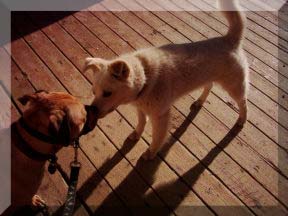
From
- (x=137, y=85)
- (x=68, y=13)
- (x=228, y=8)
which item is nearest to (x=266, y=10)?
(x=228, y=8)

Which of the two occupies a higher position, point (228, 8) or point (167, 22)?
point (228, 8)

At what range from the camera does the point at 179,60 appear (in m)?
2.68

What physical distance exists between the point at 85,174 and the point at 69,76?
1.16m

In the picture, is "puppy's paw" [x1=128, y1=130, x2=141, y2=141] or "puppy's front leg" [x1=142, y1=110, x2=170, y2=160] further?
"puppy's paw" [x1=128, y1=130, x2=141, y2=141]

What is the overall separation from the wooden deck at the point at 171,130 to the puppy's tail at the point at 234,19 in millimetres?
775

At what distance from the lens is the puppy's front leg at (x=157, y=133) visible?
2730 mm

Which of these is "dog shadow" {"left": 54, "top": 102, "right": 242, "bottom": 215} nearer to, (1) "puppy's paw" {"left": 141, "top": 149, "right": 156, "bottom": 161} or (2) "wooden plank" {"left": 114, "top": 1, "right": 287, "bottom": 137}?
(1) "puppy's paw" {"left": 141, "top": 149, "right": 156, "bottom": 161}

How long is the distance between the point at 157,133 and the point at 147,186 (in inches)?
16.4

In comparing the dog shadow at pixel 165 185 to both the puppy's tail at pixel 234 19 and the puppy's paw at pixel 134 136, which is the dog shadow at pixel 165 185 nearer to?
the puppy's paw at pixel 134 136

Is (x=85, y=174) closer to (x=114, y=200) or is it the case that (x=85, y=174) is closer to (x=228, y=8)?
(x=114, y=200)

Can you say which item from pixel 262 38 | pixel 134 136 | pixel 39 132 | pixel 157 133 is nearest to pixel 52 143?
pixel 39 132

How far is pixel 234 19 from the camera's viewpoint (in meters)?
2.79

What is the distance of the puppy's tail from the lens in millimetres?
2746

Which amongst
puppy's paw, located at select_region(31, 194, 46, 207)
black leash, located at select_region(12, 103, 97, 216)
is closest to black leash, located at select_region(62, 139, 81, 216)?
black leash, located at select_region(12, 103, 97, 216)
